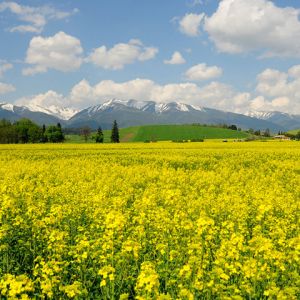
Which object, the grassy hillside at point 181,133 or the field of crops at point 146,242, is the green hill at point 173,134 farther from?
the field of crops at point 146,242

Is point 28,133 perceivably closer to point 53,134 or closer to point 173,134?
point 53,134

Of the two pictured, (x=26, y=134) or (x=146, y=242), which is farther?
(x=26, y=134)

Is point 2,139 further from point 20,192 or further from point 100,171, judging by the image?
point 20,192

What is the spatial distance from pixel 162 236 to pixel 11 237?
3.59 meters

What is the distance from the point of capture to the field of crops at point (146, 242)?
213 inches

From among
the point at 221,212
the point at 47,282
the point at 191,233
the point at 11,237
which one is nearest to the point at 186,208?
the point at 221,212

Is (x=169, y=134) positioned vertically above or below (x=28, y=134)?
above

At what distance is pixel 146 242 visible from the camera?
8281 millimetres

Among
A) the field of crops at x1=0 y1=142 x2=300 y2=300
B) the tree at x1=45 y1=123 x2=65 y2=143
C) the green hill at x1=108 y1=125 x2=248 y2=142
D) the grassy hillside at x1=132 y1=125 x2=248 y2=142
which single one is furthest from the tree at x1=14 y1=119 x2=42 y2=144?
the field of crops at x1=0 y1=142 x2=300 y2=300

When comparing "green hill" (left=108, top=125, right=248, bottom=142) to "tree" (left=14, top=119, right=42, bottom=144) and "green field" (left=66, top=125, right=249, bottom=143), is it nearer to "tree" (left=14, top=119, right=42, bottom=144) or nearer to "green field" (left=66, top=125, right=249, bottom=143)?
"green field" (left=66, top=125, right=249, bottom=143)

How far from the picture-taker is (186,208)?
38.2 ft

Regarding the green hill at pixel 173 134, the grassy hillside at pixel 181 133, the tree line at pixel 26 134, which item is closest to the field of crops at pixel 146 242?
the tree line at pixel 26 134

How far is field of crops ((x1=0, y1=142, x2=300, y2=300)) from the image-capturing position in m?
5.42

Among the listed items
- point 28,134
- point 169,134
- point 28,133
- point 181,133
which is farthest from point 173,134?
point 28,133
